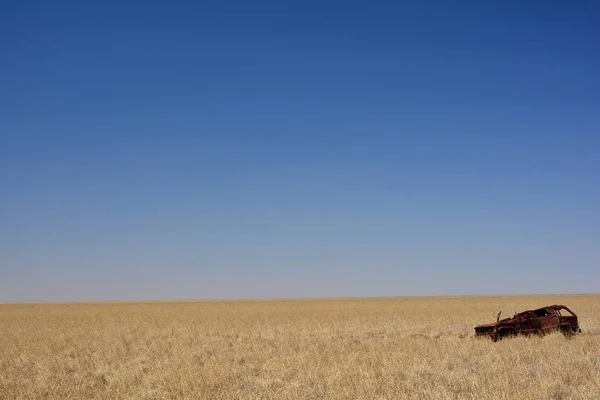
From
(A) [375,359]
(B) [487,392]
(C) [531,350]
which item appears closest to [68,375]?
(A) [375,359]

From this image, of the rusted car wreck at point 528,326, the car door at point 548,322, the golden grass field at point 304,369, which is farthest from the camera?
the car door at point 548,322

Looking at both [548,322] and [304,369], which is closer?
[304,369]

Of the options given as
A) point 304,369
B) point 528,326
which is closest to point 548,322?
point 528,326

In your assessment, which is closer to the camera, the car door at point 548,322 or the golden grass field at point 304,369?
the golden grass field at point 304,369

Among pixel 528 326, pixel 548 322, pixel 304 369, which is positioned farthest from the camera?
pixel 548 322

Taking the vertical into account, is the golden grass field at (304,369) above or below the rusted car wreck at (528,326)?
below

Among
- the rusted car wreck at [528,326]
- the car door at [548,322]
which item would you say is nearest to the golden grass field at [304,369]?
the rusted car wreck at [528,326]

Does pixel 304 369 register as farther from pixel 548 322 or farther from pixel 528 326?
pixel 548 322

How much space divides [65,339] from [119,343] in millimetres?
4240

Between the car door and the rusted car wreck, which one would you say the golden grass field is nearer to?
the rusted car wreck

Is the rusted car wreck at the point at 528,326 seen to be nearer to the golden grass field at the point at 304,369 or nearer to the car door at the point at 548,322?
the car door at the point at 548,322

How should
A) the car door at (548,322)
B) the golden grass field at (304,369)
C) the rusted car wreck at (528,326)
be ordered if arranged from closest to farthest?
1. the golden grass field at (304,369)
2. the rusted car wreck at (528,326)
3. the car door at (548,322)

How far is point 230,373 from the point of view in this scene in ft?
46.1

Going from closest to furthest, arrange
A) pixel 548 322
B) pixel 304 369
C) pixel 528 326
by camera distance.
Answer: pixel 304 369
pixel 528 326
pixel 548 322
